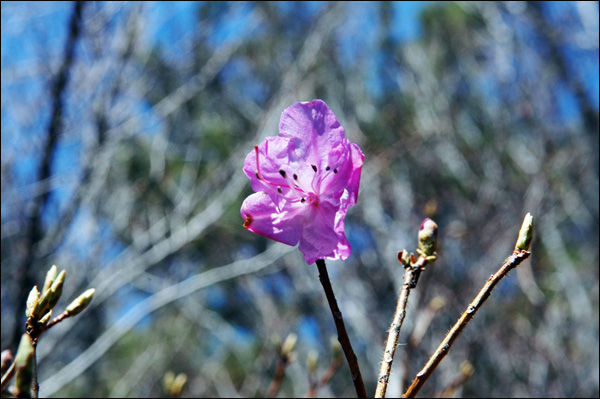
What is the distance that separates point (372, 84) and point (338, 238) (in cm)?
612

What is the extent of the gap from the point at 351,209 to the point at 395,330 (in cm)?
433

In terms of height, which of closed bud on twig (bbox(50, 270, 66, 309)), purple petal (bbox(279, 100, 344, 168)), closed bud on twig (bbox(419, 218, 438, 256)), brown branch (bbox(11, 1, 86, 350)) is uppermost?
brown branch (bbox(11, 1, 86, 350))

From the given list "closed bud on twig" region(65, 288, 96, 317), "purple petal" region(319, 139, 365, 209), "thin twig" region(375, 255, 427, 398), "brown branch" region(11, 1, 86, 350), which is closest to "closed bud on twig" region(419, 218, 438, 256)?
"thin twig" region(375, 255, 427, 398)

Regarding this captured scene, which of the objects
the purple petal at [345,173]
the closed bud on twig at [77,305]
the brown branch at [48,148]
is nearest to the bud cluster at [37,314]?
the closed bud on twig at [77,305]

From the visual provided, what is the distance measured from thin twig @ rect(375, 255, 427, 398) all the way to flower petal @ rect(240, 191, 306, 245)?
19cm

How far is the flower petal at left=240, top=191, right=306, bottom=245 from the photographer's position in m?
0.83

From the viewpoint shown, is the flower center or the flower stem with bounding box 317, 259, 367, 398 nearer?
the flower stem with bounding box 317, 259, 367, 398

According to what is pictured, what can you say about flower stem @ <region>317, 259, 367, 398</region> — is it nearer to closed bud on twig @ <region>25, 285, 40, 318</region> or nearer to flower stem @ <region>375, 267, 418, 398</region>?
flower stem @ <region>375, 267, 418, 398</region>

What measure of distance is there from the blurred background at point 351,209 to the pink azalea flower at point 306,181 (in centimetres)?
91

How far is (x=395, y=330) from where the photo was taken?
0.65 metres

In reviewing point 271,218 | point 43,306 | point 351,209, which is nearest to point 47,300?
point 43,306

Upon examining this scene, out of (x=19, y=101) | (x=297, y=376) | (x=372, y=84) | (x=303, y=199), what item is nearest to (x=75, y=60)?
(x=19, y=101)

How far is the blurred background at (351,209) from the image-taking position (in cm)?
275

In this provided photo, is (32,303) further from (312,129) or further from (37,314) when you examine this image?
(312,129)
